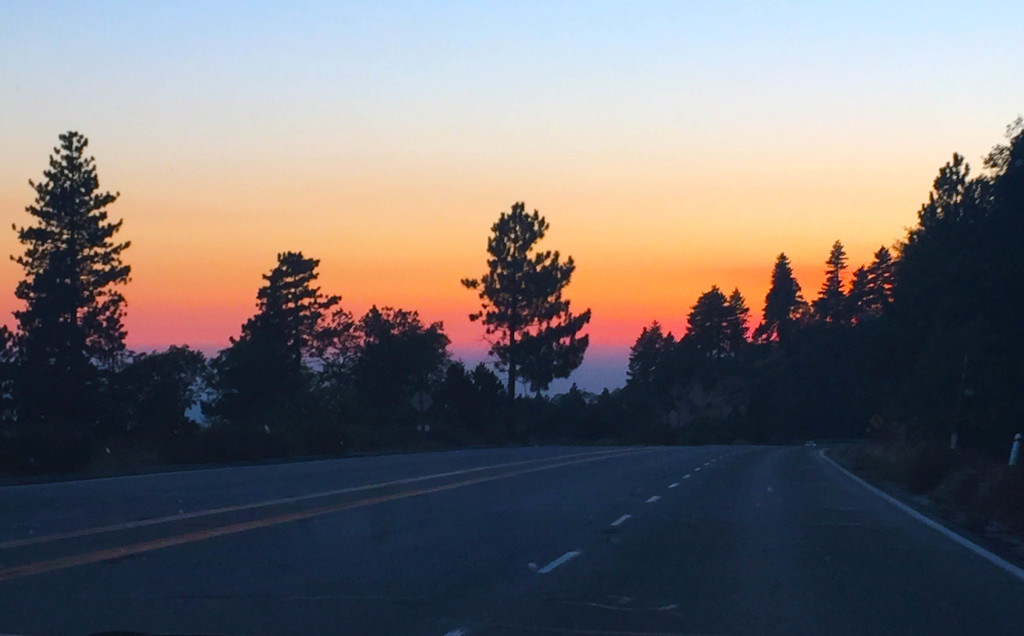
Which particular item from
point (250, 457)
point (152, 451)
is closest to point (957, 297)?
point (250, 457)

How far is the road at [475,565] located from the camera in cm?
1088

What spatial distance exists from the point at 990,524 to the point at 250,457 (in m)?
31.3

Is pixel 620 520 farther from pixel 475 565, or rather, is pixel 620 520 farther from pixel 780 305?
pixel 780 305

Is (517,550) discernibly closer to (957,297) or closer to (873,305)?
(957,297)

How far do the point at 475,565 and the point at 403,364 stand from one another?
259 feet

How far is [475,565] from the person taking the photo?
579 inches

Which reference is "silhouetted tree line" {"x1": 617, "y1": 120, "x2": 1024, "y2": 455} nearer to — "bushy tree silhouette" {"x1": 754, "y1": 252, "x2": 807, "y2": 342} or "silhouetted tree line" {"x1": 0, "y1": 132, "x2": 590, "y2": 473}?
"silhouetted tree line" {"x1": 0, "y1": 132, "x2": 590, "y2": 473}

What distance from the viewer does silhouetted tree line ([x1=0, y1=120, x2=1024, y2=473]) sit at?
150 feet

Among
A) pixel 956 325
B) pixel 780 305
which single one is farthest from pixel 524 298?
pixel 780 305

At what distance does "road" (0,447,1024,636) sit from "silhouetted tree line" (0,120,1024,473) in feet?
57.2

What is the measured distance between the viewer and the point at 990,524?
21344mm

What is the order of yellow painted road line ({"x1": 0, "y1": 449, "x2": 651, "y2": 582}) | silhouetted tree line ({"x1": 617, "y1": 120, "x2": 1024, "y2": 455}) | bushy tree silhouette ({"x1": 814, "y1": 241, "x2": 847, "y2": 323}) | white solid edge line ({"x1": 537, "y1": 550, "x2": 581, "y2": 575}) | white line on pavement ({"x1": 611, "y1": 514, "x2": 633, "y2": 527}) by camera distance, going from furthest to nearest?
bushy tree silhouette ({"x1": 814, "y1": 241, "x2": 847, "y2": 323})
silhouetted tree line ({"x1": 617, "y1": 120, "x2": 1024, "y2": 455})
white line on pavement ({"x1": 611, "y1": 514, "x2": 633, "y2": 527})
white solid edge line ({"x1": 537, "y1": 550, "x2": 581, "y2": 575})
yellow painted road line ({"x1": 0, "y1": 449, "x2": 651, "y2": 582})

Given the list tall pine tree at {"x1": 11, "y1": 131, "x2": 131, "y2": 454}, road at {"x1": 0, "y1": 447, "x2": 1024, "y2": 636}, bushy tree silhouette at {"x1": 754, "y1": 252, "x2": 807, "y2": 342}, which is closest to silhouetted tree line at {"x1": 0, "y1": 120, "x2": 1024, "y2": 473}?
tall pine tree at {"x1": 11, "y1": 131, "x2": 131, "y2": 454}

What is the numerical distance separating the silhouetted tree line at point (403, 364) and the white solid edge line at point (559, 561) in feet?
79.7
